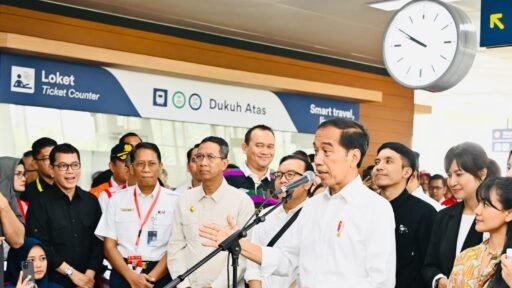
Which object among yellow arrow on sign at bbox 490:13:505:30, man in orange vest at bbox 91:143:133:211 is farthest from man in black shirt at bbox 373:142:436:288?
man in orange vest at bbox 91:143:133:211

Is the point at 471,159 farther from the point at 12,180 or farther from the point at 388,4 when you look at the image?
the point at 388,4

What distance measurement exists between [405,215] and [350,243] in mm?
1420

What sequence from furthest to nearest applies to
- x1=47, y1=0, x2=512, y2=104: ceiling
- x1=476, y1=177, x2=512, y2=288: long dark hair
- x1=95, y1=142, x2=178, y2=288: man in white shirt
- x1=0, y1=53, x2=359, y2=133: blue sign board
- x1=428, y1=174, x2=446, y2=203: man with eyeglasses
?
x1=428, y1=174, x2=446, y2=203: man with eyeglasses < x1=47, y1=0, x2=512, y2=104: ceiling < x1=0, y1=53, x2=359, y2=133: blue sign board < x1=95, y1=142, x2=178, y2=288: man in white shirt < x1=476, y1=177, x2=512, y2=288: long dark hair

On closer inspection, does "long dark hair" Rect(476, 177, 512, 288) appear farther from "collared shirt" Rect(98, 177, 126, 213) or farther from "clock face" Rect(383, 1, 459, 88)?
"collared shirt" Rect(98, 177, 126, 213)

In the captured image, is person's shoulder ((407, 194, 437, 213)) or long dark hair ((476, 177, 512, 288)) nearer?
long dark hair ((476, 177, 512, 288))

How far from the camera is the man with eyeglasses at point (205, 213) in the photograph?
5129 millimetres

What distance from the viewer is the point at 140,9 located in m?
8.04

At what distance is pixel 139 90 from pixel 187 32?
4.10 feet

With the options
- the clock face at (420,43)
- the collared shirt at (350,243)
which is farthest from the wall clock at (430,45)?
the collared shirt at (350,243)

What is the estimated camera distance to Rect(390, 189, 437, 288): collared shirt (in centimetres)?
467

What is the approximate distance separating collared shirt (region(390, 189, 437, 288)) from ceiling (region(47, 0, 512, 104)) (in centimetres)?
309

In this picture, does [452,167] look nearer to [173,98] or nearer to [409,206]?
[409,206]

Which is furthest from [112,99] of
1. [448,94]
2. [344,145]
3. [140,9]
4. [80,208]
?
[448,94]

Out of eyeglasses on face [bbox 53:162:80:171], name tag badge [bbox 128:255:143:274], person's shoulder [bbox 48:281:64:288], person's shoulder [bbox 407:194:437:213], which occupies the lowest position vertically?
person's shoulder [bbox 48:281:64:288]
